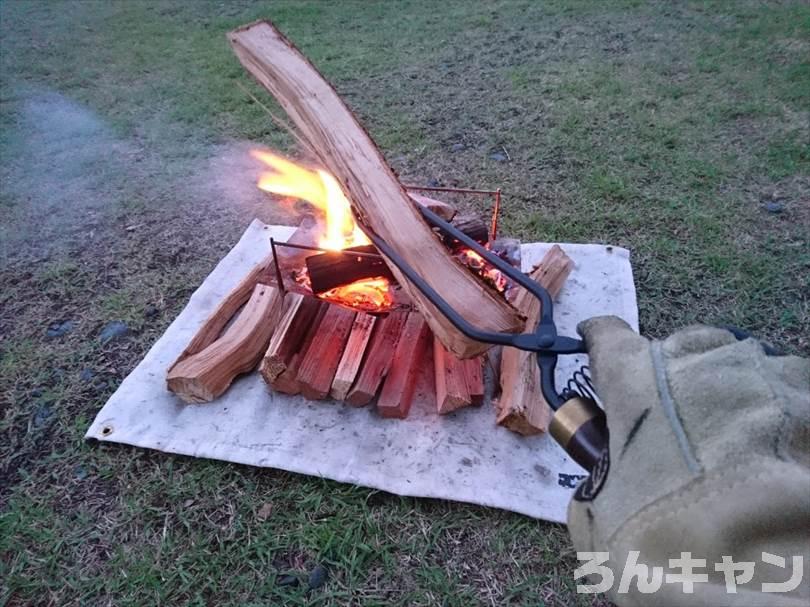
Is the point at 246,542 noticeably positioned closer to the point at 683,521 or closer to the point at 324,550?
the point at 324,550

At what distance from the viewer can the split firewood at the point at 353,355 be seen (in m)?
2.16

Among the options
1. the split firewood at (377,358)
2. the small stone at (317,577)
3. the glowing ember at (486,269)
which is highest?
the glowing ember at (486,269)

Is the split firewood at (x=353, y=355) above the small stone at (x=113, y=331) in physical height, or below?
above

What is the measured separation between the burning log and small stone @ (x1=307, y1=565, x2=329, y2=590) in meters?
1.07

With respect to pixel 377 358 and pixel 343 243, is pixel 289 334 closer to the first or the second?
pixel 377 358

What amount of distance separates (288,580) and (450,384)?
0.85 metres

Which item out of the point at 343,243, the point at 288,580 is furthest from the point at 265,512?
the point at 343,243

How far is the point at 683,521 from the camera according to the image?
2.62ft

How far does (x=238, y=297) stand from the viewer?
2633 millimetres

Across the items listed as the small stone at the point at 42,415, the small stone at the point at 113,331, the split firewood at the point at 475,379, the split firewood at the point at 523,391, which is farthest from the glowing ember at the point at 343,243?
the small stone at the point at 42,415

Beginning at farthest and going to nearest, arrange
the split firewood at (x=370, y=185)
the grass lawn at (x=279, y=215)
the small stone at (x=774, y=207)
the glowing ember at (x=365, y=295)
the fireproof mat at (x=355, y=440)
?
the small stone at (x=774, y=207)
the glowing ember at (x=365, y=295)
the fireproof mat at (x=355, y=440)
the grass lawn at (x=279, y=215)
the split firewood at (x=370, y=185)

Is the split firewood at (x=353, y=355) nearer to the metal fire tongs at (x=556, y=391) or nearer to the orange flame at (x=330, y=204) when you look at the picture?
the orange flame at (x=330, y=204)

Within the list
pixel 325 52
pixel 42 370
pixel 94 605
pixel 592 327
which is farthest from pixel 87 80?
pixel 592 327

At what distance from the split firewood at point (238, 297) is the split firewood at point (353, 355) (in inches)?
19.0
